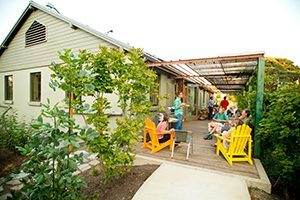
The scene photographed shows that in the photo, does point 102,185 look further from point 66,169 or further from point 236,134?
point 236,134

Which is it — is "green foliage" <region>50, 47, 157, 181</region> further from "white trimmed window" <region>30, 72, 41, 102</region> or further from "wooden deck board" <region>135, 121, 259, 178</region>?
"white trimmed window" <region>30, 72, 41, 102</region>

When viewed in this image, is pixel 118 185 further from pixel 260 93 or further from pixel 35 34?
pixel 35 34

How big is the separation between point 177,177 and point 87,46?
20.8 feet

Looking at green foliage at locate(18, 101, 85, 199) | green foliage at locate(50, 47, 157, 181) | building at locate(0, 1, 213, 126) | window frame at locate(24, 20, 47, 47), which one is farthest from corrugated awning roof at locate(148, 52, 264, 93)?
window frame at locate(24, 20, 47, 47)

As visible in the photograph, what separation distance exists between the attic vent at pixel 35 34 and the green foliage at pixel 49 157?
8936mm

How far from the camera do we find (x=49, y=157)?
1572mm

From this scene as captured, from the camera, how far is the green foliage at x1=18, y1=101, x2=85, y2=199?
4.87 ft

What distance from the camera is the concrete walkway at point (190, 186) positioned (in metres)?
2.59

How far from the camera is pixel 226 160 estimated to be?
4133 millimetres

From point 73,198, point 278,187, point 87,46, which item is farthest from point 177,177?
point 87,46

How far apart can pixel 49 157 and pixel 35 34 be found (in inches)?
394

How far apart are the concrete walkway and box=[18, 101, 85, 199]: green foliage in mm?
1362

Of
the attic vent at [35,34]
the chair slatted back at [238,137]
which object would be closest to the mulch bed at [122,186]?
the chair slatted back at [238,137]

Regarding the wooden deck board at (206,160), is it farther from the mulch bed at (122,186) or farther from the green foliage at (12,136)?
the green foliage at (12,136)
